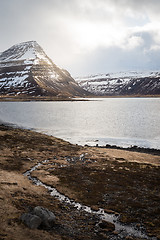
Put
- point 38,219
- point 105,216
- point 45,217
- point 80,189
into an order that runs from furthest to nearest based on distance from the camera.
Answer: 1. point 80,189
2. point 105,216
3. point 45,217
4. point 38,219

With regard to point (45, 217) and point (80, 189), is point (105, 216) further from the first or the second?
point (80, 189)

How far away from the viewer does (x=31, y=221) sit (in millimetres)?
15812

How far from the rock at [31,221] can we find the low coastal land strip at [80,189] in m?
0.35

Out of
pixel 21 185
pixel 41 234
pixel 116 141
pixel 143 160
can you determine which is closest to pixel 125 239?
pixel 41 234

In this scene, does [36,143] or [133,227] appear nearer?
[133,227]

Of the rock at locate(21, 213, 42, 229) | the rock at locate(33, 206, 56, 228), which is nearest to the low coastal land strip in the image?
the rock at locate(21, 213, 42, 229)

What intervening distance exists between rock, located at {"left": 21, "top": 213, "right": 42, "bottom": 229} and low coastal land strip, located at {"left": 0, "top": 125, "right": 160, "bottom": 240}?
35 cm

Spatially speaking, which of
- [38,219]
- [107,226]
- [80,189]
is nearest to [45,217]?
[38,219]

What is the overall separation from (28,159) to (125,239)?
83.2 feet

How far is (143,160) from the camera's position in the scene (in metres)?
39.1

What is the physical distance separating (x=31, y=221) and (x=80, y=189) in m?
10.1

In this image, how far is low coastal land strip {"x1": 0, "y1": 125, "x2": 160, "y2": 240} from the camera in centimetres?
1633

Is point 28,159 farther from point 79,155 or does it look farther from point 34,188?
point 34,188

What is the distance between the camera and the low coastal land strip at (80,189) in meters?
16.3
